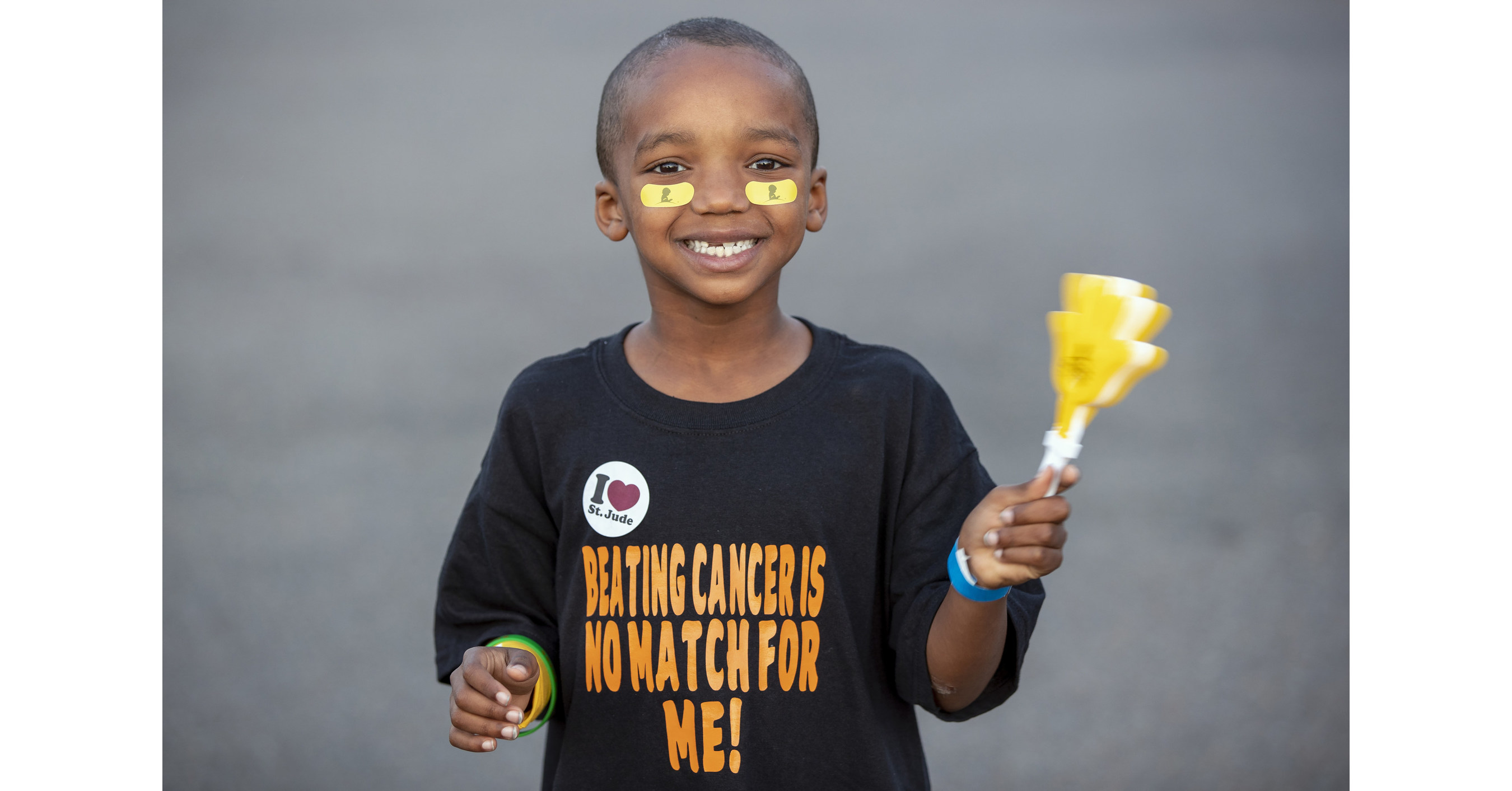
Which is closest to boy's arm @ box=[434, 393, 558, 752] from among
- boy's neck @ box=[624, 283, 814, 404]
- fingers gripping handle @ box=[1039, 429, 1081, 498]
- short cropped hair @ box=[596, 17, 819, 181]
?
boy's neck @ box=[624, 283, 814, 404]

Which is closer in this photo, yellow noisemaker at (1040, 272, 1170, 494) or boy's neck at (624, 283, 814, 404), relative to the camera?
yellow noisemaker at (1040, 272, 1170, 494)

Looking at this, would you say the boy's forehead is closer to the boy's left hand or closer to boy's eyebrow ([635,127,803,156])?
boy's eyebrow ([635,127,803,156])

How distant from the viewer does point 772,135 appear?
3.55 ft

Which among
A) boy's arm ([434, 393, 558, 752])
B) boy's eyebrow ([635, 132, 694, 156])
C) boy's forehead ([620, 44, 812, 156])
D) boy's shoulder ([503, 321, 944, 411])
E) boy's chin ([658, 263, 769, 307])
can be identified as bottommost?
boy's arm ([434, 393, 558, 752])

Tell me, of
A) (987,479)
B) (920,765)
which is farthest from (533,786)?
(987,479)

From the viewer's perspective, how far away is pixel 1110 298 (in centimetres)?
90

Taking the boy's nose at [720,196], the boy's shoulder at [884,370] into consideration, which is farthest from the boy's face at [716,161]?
the boy's shoulder at [884,370]

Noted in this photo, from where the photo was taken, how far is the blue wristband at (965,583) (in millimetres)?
960

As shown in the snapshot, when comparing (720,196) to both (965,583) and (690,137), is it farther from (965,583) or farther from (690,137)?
(965,583)

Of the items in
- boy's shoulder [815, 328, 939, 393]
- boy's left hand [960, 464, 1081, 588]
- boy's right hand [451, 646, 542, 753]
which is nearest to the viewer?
boy's left hand [960, 464, 1081, 588]

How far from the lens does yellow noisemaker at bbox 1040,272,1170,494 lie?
899mm

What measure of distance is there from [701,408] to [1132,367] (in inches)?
14.8

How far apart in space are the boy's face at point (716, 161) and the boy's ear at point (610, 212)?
49mm

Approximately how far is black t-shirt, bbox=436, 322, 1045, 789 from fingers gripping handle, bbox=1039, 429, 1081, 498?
0.20m
